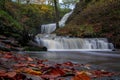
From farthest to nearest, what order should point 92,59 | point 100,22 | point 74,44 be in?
point 100,22
point 74,44
point 92,59

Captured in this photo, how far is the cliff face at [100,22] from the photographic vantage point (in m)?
24.1

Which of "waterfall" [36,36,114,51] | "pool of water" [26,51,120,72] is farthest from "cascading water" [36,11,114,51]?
"pool of water" [26,51,120,72]

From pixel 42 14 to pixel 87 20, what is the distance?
2377 cm

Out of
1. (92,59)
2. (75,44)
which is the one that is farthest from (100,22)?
(92,59)

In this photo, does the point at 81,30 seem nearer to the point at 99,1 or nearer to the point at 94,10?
the point at 94,10

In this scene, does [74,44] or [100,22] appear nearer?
[74,44]

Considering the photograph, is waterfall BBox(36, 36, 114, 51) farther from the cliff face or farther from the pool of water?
the pool of water

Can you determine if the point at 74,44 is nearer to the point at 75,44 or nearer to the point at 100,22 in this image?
the point at 75,44

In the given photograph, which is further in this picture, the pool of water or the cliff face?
the cliff face

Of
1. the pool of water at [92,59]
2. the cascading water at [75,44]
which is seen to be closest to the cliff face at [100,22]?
the cascading water at [75,44]

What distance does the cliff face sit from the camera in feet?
79.1

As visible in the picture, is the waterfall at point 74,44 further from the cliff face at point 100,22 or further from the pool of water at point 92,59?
the pool of water at point 92,59

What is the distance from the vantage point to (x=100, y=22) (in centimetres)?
2711

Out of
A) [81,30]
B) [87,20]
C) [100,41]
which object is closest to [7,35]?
[100,41]
